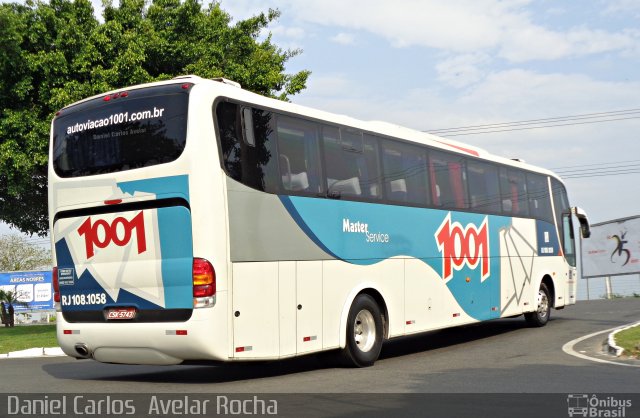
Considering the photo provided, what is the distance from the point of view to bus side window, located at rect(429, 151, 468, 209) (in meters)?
14.1

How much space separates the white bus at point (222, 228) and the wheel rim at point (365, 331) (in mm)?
23

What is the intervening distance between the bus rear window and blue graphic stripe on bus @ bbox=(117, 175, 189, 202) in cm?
21

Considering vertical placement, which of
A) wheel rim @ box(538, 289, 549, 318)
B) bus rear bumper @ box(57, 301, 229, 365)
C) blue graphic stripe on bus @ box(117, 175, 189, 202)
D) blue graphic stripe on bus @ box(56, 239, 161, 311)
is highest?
blue graphic stripe on bus @ box(117, 175, 189, 202)

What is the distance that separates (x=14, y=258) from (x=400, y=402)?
239ft

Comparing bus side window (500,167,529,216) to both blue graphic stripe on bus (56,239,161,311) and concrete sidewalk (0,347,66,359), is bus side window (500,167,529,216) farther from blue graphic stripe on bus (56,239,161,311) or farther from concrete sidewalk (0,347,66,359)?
concrete sidewalk (0,347,66,359)

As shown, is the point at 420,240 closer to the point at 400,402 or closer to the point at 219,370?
the point at 219,370

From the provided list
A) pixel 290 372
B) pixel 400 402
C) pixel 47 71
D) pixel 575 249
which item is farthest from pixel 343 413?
pixel 47 71

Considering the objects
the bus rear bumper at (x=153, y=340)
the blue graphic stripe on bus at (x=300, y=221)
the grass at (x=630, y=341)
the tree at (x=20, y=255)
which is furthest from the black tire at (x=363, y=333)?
the tree at (x=20, y=255)

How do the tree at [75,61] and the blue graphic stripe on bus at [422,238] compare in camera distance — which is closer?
the blue graphic stripe on bus at [422,238]

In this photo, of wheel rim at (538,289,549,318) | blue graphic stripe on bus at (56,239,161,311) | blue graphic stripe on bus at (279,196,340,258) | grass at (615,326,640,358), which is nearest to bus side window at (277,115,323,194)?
blue graphic stripe on bus at (279,196,340,258)

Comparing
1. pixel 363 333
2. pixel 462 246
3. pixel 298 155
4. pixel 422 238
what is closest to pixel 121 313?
pixel 298 155

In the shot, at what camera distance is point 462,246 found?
1491 centimetres

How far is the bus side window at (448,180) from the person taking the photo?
1413 centimetres

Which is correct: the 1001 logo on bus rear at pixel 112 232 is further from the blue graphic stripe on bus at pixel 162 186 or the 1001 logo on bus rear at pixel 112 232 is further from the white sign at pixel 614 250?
the white sign at pixel 614 250
